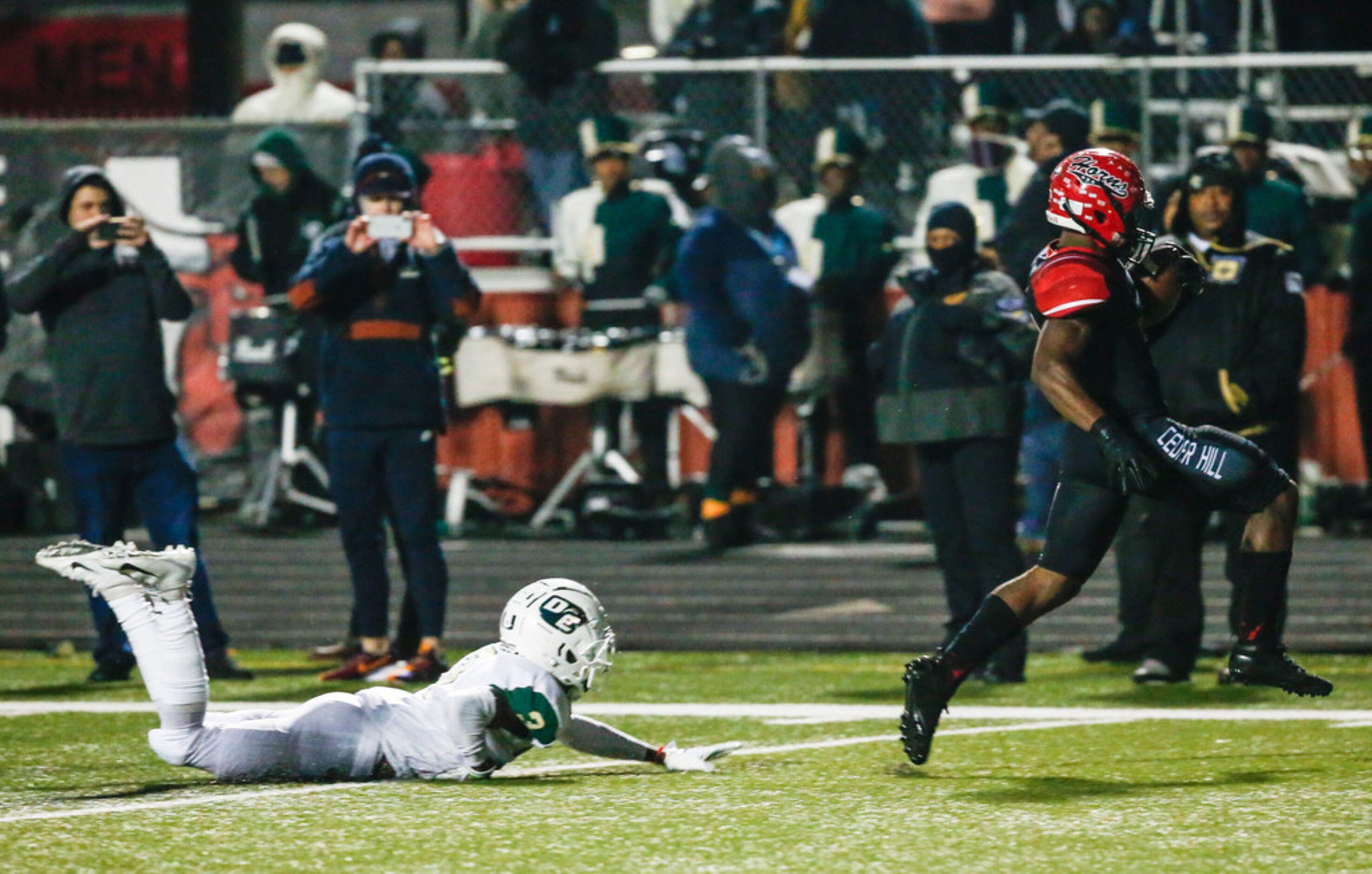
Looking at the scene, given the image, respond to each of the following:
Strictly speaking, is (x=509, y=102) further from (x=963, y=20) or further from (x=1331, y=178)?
(x=1331, y=178)

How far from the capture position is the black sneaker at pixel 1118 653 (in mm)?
10336

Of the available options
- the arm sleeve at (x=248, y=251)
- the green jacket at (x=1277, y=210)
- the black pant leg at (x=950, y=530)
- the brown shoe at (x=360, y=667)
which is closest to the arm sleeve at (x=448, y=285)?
the brown shoe at (x=360, y=667)

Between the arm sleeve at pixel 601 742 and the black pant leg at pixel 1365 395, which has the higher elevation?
the black pant leg at pixel 1365 395

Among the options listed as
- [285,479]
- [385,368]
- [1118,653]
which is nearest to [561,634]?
[385,368]

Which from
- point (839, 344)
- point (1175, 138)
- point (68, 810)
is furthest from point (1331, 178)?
point (68, 810)

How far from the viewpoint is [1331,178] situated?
45.0 feet

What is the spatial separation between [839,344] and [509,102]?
9.00 feet

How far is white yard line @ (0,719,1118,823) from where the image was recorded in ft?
21.1

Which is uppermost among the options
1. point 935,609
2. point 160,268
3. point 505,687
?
point 160,268

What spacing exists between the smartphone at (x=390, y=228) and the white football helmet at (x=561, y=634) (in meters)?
3.22

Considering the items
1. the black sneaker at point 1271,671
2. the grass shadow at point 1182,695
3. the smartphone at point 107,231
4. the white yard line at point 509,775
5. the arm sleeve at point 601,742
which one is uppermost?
the smartphone at point 107,231

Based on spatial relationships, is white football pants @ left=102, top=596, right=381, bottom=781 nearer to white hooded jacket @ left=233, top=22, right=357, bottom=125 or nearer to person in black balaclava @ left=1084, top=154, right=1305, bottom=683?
person in black balaclava @ left=1084, top=154, right=1305, bottom=683

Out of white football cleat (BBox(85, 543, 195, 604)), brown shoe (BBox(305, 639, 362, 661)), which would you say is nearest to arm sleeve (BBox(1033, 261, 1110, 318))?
white football cleat (BBox(85, 543, 195, 604))

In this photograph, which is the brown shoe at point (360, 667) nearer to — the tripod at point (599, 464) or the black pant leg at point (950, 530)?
the black pant leg at point (950, 530)
